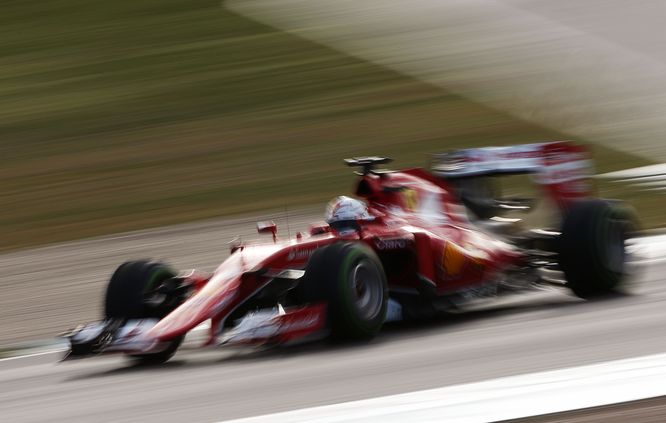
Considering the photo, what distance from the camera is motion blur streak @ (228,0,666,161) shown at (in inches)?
750

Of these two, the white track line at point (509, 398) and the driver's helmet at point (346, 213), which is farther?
the driver's helmet at point (346, 213)

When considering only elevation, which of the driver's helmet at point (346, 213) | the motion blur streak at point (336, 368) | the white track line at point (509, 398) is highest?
the driver's helmet at point (346, 213)

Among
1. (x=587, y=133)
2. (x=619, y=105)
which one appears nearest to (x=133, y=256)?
(x=587, y=133)

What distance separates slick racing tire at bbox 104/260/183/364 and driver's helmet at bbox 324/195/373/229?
109 cm

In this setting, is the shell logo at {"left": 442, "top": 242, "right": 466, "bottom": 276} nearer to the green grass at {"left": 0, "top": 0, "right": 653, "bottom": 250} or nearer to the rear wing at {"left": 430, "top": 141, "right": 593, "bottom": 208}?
the rear wing at {"left": 430, "top": 141, "right": 593, "bottom": 208}

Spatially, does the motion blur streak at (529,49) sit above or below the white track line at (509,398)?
above

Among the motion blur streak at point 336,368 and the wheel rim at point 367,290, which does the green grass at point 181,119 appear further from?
the wheel rim at point 367,290

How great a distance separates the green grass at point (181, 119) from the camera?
15680 mm

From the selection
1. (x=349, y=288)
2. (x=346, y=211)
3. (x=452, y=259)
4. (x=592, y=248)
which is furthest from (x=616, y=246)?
(x=349, y=288)

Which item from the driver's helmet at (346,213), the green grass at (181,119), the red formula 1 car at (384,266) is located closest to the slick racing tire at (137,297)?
the red formula 1 car at (384,266)

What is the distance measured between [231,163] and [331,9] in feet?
27.4

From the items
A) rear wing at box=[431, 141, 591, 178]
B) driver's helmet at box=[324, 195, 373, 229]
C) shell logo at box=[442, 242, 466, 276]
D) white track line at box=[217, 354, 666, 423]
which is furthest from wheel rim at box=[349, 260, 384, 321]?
rear wing at box=[431, 141, 591, 178]

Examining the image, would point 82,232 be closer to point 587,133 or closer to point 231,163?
point 231,163

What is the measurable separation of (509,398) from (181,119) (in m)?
14.9
